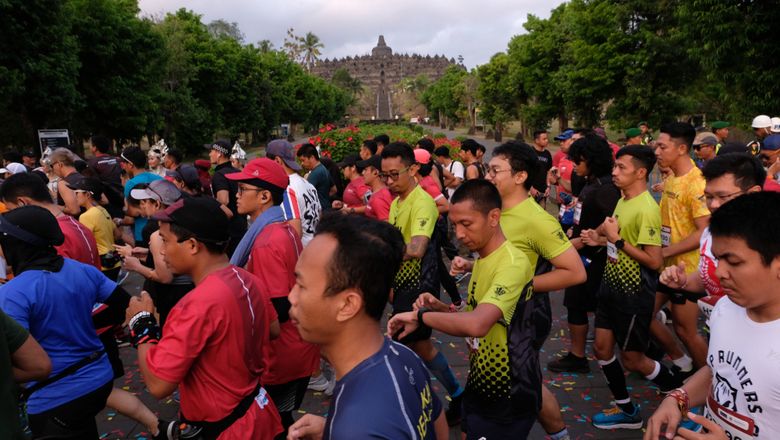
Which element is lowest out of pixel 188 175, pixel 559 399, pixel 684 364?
pixel 559 399

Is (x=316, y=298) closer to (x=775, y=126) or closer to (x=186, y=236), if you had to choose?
(x=186, y=236)

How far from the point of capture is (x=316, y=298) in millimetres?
1873

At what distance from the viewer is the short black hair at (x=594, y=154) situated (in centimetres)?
529

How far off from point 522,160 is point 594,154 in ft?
5.80

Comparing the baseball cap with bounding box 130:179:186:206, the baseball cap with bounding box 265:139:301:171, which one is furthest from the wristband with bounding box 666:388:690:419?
the baseball cap with bounding box 265:139:301:171

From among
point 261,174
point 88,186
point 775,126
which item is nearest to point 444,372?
point 261,174

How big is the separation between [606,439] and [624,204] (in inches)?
79.3

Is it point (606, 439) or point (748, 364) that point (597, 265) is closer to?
point (606, 439)

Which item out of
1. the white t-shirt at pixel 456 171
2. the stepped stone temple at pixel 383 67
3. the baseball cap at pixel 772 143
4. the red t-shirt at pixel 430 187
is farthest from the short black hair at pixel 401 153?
the stepped stone temple at pixel 383 67

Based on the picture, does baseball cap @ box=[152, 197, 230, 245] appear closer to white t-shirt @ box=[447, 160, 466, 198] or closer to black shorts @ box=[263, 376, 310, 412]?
black shorts @ box=[263, 376, 310, 412]

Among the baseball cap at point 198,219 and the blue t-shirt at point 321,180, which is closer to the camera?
the baseball cap at point 198,219

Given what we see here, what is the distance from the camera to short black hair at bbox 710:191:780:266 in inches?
75.9

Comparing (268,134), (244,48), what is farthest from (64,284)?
(268,134)

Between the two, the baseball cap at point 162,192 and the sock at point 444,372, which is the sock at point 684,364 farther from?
the baseball cap at point 162,192
